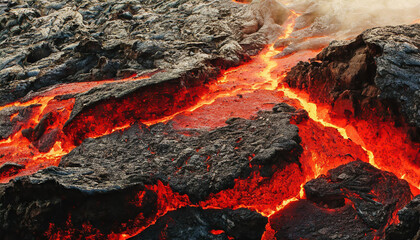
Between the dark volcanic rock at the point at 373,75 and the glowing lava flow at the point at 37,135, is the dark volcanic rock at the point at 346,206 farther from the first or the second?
the glowing lava flow at the point at 37,135

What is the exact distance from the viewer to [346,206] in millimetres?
4500

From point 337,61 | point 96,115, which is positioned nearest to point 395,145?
point 337,61

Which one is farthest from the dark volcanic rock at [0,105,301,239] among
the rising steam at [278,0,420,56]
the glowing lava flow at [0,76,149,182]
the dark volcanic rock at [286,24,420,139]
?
the rising steam at [278,0,420,56]

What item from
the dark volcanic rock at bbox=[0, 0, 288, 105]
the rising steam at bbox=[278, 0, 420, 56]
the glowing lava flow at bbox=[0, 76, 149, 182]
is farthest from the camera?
the dark volcanic rock at bbox=[0, 0, 288, 105]

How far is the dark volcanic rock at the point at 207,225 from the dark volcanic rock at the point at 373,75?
11.4ft

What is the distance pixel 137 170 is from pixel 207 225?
5.91ft

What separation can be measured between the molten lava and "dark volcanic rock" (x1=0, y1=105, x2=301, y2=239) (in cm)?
19

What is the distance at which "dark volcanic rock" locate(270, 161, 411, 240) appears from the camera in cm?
412

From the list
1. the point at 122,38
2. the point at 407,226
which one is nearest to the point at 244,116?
the point at 407,226

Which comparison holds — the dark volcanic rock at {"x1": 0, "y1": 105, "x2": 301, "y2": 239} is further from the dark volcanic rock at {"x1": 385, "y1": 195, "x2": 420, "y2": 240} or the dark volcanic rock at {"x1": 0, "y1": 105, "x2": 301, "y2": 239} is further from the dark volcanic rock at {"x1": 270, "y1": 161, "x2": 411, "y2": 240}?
the dark volcanic rock at {"x1": 385, "y1": 195, "x2": 420, "y2": 240}

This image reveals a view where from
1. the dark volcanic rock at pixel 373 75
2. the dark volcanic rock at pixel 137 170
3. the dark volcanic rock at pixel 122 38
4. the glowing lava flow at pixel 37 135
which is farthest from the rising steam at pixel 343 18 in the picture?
the glowing lava flow at pixel 37 135

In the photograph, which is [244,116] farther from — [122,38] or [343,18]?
[122,38]

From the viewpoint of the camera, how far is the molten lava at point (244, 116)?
4698mm

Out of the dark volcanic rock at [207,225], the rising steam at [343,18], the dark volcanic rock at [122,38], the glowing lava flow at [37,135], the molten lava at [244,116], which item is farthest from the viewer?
the dark volcanic rock at [122,38]
